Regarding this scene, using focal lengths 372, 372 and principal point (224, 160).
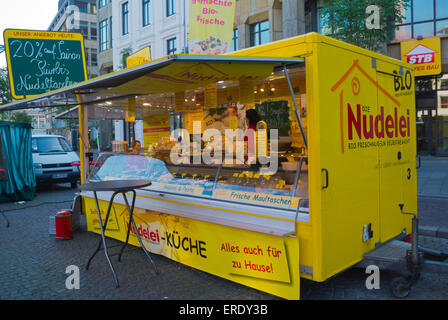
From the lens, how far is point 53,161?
11680 millimetres

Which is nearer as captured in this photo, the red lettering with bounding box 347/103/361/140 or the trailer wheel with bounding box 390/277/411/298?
the trailer wheel with bounding box 390/277/411/298

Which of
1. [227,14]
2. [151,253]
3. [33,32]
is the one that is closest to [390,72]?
[151,253]

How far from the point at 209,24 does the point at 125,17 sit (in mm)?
21608

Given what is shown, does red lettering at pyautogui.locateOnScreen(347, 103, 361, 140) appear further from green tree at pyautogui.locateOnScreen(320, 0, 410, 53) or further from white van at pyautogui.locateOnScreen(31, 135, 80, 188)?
white van at pyautogui.locateOnScreen(31, 135, 80, 188)

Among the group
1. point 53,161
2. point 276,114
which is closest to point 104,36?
point 53,161

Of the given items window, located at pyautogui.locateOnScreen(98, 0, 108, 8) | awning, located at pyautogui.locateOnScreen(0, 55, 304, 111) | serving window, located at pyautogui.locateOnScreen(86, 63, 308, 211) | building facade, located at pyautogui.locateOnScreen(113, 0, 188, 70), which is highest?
window, located at pyautogui.locateOnScreen(98, 0, 108, 8)

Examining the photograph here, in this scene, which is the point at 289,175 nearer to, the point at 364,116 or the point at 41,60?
the point at 364,116

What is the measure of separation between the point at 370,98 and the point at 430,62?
15.7 metres

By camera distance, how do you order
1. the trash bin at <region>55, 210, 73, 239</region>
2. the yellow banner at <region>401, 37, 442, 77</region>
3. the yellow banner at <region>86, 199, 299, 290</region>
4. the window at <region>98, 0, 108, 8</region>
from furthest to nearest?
the window at <region>98, 0, 108, 8</region>
the yellow banner at <region>401, 37, 442, 77</region>
the trash bin at <region>55, 210, 73, 239</region>
the yellow banner at <region>86, 199, 299, 290</region>

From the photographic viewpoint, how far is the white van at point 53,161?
11430mm

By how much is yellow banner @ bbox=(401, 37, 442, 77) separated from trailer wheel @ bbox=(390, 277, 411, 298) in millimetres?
15945

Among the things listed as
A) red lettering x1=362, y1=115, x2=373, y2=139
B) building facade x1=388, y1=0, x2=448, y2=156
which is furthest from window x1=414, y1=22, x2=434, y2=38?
red lettering x1=362, y1=115, x2=373, y2=139

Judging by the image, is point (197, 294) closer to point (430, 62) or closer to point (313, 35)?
point (313, 35)

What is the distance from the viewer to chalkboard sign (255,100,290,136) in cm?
652
